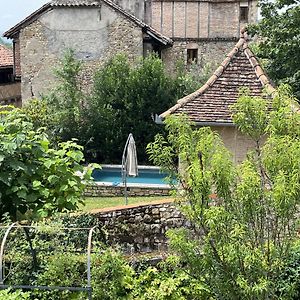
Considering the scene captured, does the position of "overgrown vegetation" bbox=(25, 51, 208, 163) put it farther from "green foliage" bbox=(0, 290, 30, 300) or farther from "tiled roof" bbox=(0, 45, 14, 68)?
"green foliage" bbox=(0, 290, 30, 300)

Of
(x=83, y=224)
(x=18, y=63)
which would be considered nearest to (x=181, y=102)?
(x=83, y=224)

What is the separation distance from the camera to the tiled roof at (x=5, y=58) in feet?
104

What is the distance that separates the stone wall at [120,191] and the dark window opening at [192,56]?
1254 centimetres

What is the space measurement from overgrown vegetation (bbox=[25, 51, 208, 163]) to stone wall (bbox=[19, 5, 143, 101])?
211 centimetres

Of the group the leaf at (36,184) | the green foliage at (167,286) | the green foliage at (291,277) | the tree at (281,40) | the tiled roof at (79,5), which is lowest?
the green foliage at (167,286)

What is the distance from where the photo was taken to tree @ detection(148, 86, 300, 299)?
287 inches

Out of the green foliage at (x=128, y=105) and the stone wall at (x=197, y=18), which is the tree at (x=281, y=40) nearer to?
the green foliage at (x=128, y=105)

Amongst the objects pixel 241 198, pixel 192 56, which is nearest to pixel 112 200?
pixel 241 198

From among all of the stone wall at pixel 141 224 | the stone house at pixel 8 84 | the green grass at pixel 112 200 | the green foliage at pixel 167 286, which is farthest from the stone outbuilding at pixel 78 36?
the green foliage at pixel 167 286

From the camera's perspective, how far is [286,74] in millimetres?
17703

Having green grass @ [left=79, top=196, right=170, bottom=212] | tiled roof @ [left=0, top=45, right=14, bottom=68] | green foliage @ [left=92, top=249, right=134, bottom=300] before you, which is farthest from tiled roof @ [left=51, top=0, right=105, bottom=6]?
green foliage @ [left=92, top=249, right=134, bottom=300]

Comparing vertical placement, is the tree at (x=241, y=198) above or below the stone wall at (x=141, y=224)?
above

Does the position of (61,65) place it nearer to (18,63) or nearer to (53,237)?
(18,63)

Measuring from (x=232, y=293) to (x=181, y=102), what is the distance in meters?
6.35
